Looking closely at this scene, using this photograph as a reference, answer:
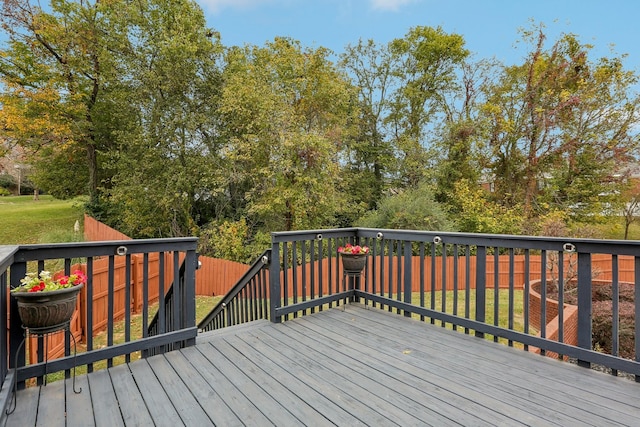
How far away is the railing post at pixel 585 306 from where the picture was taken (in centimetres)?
225

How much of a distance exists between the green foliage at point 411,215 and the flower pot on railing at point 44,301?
28.0 feet

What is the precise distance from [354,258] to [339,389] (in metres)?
1.71

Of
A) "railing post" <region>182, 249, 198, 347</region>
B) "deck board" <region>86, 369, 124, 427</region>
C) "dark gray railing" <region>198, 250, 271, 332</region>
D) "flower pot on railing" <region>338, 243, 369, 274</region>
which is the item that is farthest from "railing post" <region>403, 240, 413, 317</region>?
"deck board" <region>86, 369, 124, 427</region>

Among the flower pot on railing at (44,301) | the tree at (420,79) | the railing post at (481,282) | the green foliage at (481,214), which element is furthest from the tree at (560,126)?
the flower pot on railing at (44,301)

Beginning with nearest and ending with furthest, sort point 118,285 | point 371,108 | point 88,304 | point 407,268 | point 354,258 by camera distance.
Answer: point 88,304
point 407,268
point 354,258
point 118,285
point 371,108

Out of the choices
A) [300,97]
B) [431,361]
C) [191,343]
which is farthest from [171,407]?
[300,97]

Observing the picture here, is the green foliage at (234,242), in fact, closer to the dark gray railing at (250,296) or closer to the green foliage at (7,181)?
the dark gray railing at (250,296)

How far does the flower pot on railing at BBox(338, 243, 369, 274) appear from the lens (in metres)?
3.59

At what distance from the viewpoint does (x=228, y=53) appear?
11.4 metres

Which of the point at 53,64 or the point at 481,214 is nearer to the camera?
the point at 481,214

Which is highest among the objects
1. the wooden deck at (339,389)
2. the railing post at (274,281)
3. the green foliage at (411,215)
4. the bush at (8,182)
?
the bush at (8,182)

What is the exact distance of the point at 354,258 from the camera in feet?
11.8

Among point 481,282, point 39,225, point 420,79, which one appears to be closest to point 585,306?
point 481,282

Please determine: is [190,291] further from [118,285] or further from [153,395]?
[118,285]
